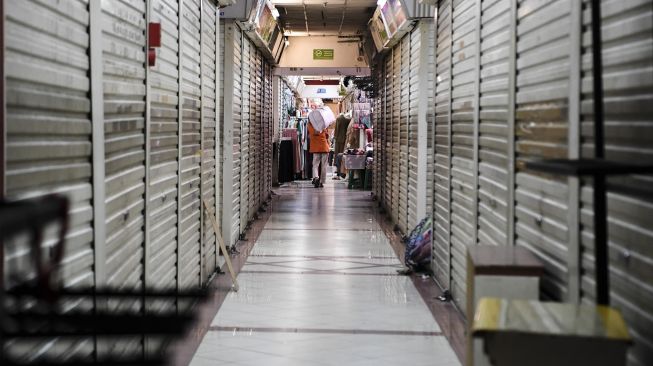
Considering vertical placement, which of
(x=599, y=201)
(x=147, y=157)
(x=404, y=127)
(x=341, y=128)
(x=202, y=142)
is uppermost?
(x=341, y=128)

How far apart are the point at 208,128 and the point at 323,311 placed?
7.08 feet

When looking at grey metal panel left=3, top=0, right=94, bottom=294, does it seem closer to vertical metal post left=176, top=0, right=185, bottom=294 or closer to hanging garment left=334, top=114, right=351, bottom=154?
vertical metal post left=176, top=0, right=185, bottom=294

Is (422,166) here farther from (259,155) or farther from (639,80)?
(639,80)

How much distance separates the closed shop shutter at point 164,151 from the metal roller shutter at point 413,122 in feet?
13.8

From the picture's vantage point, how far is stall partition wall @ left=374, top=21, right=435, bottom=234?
928cm

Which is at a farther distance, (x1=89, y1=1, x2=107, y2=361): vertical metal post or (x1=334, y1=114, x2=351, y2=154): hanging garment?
(x1=334, y1=114, x2=351, y2=154): hanging garment

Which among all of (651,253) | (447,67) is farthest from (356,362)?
(447,67)

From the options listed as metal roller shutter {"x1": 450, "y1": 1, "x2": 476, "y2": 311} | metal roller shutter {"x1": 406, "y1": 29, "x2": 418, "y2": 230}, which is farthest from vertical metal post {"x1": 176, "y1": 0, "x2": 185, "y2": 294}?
metal roller shutter {"x1": 406, "y1": 29, "x2": 418, "y2": 230}

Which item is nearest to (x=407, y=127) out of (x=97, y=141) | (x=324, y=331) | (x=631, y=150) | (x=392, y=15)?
(x=392, y=15)

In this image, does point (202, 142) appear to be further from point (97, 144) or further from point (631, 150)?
point (631, 150)

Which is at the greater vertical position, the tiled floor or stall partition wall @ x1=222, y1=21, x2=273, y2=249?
stall partition wall @ x1=222, y1=21, x2=273, y2=249

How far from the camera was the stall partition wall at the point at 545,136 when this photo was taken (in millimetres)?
2842

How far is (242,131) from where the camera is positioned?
1080 centimetres

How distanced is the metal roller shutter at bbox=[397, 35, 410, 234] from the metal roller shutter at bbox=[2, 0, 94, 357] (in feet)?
24.1
